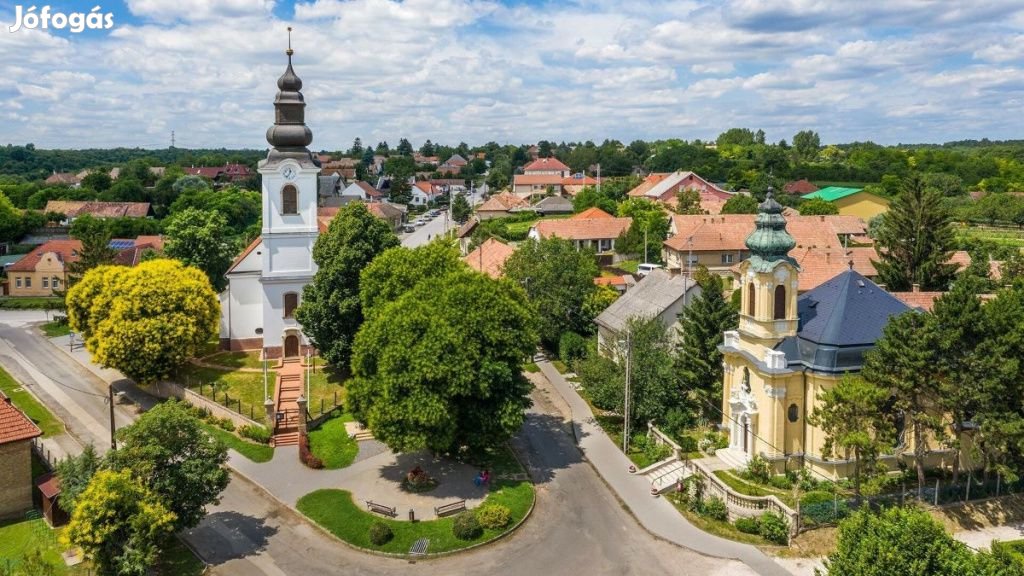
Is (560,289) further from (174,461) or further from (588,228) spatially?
(588,228)

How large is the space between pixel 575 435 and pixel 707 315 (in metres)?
8.92

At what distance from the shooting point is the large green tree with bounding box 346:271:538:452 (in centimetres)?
3020

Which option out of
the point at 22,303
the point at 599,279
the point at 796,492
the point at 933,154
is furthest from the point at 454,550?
the point at 933,154

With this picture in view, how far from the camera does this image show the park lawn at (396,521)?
2786 centimetres

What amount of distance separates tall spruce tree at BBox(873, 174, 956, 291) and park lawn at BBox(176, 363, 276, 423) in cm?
4164

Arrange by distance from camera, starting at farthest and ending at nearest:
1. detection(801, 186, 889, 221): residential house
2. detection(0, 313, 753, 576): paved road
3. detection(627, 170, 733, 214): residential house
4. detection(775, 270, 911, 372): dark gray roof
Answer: detection(627, 170, 733, 214): residential house
detection(801, 186, 889, 221): residential house
detection(775, 270, 911, 372): dark gray roof
detection(0, 313, 753, 576): paved road

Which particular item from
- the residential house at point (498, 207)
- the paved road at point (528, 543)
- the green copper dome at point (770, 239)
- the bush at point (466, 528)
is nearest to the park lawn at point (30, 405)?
the paved road at point (528, 543)

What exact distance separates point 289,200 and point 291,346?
914cm

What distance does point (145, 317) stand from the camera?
41.9 meters

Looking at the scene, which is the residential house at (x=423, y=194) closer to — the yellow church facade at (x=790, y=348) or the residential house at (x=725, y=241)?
the residential house at (x=725, y=241)

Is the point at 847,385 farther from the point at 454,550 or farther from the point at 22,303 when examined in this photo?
the point at 22,303

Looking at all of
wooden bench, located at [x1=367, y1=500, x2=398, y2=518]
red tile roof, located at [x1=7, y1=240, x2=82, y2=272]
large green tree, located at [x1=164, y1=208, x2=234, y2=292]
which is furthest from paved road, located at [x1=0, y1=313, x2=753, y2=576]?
red tile roof, located at [x1=7, y1=240, x2=82, y2=272]

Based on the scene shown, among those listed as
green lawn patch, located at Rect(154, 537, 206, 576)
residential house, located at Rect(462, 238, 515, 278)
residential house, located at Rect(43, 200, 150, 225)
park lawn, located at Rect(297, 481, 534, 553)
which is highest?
residential house, located at Rect(43, 200, 150, 225)

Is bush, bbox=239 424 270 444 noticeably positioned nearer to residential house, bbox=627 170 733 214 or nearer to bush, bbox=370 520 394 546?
bush, bbox=370 520 394 546
